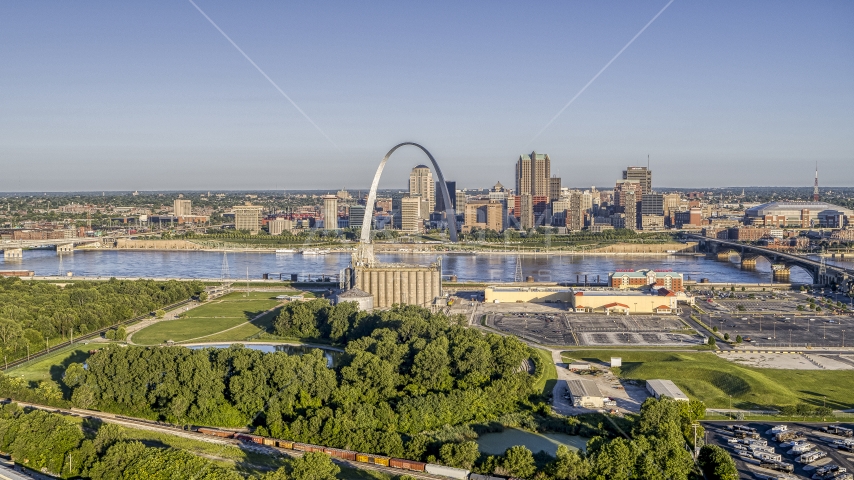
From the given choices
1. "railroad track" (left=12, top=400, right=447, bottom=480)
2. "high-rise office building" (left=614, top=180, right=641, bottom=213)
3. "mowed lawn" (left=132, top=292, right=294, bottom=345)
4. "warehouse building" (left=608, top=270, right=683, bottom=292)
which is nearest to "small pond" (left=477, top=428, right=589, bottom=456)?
"railroad track" (left=12, top=400, right=447, bottom=480)

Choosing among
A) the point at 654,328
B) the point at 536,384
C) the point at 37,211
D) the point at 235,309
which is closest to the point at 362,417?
the point at 536,384

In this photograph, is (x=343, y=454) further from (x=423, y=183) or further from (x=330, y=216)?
(x=423, y=183)

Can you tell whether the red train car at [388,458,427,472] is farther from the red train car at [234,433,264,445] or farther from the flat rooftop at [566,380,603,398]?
the flat rooftop at [566,380,603,398]

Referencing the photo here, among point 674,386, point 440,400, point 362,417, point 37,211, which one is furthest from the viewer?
point 37,211

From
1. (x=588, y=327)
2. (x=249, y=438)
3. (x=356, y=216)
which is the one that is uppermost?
(x=356, y=216)

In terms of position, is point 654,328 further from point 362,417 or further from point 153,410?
A: point 153,410

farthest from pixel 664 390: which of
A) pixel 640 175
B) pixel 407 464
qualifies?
pixel 640 175
